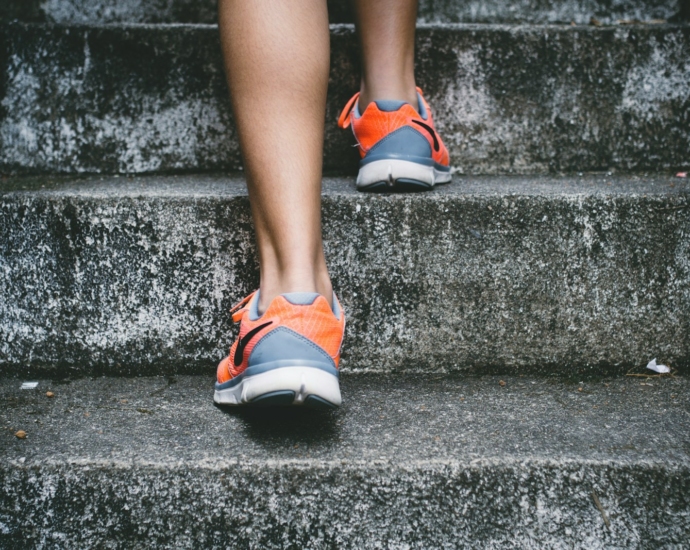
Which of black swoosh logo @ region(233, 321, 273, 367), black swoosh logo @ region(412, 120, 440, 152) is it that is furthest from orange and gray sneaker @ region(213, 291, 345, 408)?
black swoosh logo @ region(412, 120, 440, 152)

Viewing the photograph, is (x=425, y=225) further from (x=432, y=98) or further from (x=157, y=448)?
(x=157, y=448)

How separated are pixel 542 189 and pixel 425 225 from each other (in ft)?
0.85

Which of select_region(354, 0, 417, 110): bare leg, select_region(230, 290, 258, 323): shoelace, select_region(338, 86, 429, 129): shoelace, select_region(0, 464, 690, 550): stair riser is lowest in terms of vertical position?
select_region(0, 464, 690, 550): stair riser

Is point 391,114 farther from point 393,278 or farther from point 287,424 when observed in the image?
point 287,424

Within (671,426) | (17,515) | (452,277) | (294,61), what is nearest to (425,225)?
(452,277)

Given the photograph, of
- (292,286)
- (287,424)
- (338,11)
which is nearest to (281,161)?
(292,286)

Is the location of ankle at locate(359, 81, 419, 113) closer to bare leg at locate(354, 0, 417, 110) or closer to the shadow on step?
bare leg at locate(354, 0, 417, 110)

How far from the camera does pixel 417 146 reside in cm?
102

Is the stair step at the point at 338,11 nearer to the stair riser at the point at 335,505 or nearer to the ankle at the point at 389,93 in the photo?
the ankle at the point at 389,93

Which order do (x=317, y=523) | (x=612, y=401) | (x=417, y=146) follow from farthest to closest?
(x=417, y=146) → (x=612, y=401) → (x=317, y=523)

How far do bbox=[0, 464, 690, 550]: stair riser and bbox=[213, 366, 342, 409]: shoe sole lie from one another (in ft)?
0.28

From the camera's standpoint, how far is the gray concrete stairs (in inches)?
27.9

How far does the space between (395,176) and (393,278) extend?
0.63ft

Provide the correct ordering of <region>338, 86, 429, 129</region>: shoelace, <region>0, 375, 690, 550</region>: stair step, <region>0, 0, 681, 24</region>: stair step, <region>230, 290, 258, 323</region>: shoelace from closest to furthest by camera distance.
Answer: <region>0, 375, 690, 550</region>: stair step
<region>230, 290, 258, 323</region>: shoelace
<region>338, 86, 429, 129</region>: shoelace
<region>0, 0, 681, 24</region>: stair step
